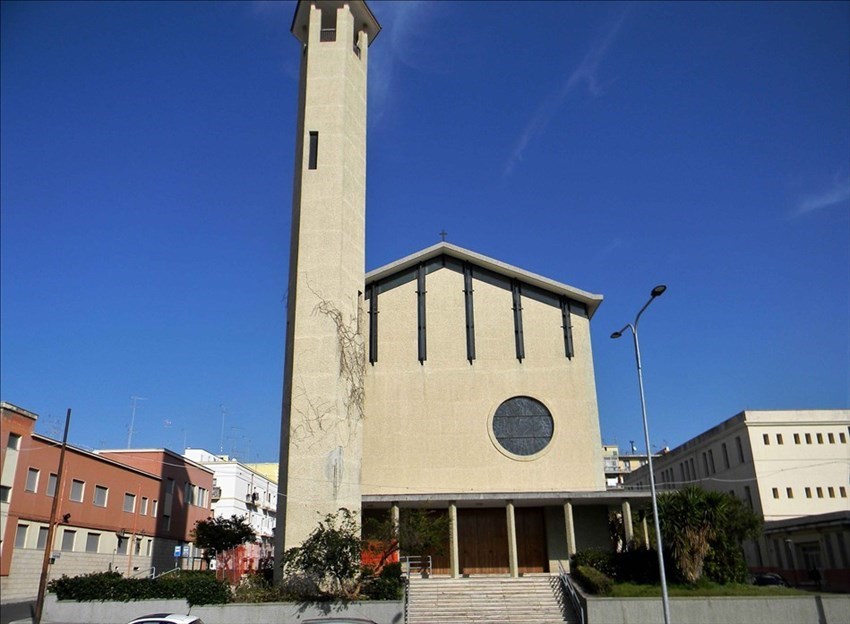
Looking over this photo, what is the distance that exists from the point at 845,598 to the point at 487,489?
14.0m

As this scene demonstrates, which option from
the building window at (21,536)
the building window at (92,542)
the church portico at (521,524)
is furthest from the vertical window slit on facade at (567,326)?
the building window at (92,542)

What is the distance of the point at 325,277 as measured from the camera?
28.4 meters

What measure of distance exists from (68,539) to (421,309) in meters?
20.6

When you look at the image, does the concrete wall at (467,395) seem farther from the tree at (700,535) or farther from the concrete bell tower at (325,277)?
the tree at (700,535)

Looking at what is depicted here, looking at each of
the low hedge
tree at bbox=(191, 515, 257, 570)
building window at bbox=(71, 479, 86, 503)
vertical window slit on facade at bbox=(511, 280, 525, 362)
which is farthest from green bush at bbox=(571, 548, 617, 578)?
building window at bbox=(71, 479, 86, 503)

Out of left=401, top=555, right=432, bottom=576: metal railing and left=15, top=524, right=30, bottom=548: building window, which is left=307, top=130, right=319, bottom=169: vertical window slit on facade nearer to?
left=401, top=555, right=432, bottom=576: metal railing

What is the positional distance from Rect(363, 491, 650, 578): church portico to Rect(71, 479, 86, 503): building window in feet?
50.2

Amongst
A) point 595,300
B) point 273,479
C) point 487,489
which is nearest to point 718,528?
point 487,489

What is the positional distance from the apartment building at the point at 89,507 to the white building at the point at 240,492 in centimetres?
1223

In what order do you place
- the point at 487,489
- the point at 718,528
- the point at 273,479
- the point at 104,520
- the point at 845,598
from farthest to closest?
the point at 273,479
the point at 104,520
the point at 487,489
the point at 718,528
the point at 845,598

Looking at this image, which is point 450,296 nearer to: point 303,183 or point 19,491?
point 303,183

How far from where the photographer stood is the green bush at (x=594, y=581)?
79.1ft

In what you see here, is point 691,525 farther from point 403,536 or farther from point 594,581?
point 403,536

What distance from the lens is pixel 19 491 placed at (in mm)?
29047
